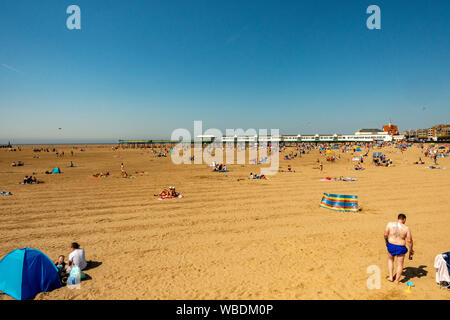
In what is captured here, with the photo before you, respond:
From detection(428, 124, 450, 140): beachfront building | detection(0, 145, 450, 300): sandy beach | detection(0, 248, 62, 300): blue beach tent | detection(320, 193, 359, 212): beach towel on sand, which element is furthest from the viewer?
detection(428, 124, 450, 140): beachfront building

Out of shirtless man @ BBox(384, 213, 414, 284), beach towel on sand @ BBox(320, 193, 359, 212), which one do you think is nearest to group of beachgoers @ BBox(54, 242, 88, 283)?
shirtless man @ BBox(384, 213, 414, 284)

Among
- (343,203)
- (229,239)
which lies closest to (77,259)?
(229,239)

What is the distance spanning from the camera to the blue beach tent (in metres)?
4.96

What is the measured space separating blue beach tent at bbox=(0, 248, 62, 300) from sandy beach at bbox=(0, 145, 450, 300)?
269 millimetres

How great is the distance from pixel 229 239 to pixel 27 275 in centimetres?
537

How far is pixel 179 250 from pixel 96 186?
43.7 ft

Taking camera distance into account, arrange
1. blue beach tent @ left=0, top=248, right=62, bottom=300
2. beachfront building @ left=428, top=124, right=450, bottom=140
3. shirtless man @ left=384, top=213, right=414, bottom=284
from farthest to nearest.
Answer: beachfront building @ left=428, top=124, right=450, bottom=140, blue beach tent @ left=0, top=248, right=62, bottom=300, shirtless man @ left=384, top=213, right=414, bottom=284

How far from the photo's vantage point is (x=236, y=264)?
6.33 metres

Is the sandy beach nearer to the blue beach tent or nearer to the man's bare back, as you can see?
the blue beach tent

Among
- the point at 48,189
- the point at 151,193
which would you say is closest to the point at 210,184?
the point at 151,193

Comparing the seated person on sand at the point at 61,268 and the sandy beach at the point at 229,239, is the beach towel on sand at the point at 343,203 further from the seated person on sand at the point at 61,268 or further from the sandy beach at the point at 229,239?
the seated person on sand at the point at 61,268
